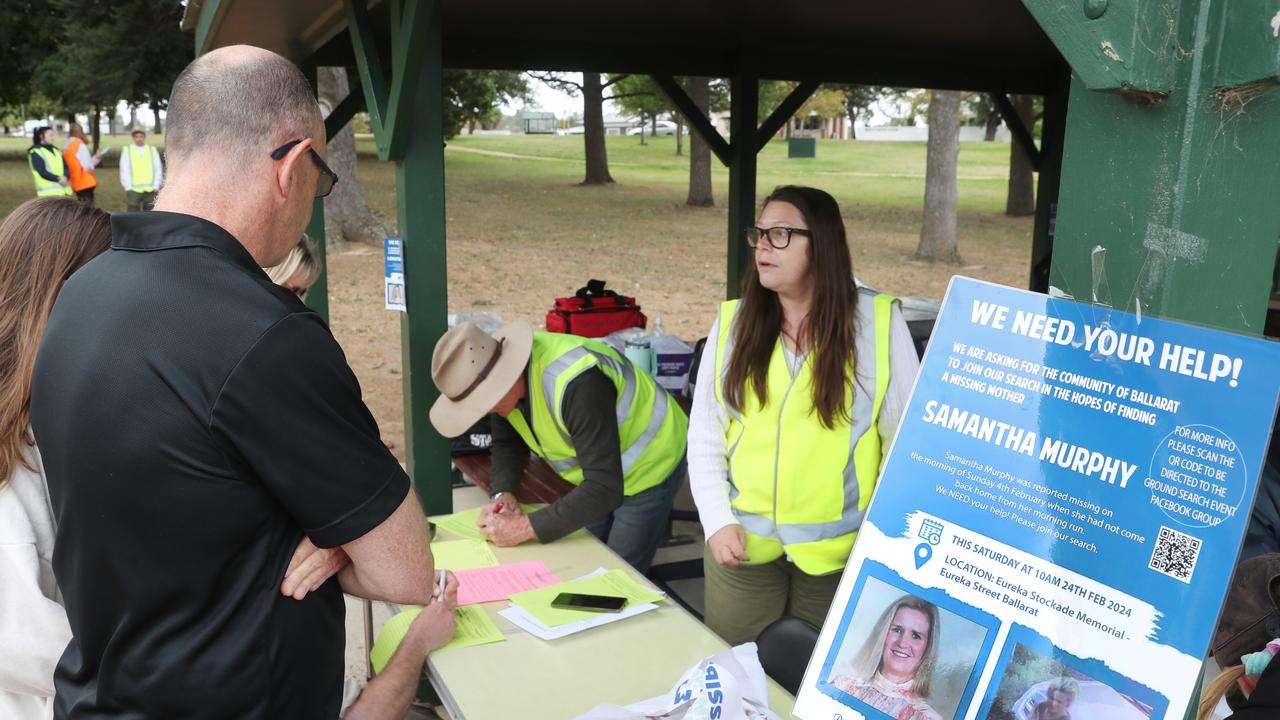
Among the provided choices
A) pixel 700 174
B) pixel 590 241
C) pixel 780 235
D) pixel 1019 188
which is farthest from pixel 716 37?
pixel 1019 188

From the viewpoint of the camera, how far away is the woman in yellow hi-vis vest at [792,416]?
2.52 metres

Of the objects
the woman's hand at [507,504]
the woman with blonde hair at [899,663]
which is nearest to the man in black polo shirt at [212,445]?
the woman with blonde hair at [899,663]

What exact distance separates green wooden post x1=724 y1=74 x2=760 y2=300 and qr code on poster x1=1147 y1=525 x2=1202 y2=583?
18.6 ft

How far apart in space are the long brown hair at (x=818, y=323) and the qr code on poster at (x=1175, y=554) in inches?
54.7

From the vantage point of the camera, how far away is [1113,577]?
Result: 1143mm

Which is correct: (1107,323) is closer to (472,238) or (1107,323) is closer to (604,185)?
(472,238)

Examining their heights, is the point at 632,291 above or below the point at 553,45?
below

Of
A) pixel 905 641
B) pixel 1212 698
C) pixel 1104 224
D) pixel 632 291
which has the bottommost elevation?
pixel 632 291

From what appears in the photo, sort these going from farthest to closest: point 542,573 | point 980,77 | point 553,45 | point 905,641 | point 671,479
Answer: point 980,77 < point 553,45 < point 671,479 < point 542,573 < point 905,641

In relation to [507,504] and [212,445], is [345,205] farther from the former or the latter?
[212,445]

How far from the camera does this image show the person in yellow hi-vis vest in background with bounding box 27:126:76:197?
48.5 feet

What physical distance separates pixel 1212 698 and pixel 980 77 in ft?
20.9

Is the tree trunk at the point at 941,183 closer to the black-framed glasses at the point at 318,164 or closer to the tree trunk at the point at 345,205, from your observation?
the tree trunk at the point at 345,205

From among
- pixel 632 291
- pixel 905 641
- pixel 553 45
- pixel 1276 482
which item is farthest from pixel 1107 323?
pixel 632 291
